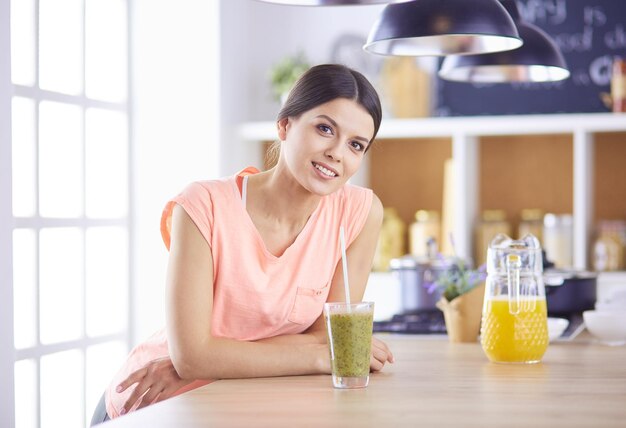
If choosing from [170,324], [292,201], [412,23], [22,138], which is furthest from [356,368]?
[22,138]

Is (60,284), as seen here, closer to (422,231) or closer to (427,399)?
(422,231)

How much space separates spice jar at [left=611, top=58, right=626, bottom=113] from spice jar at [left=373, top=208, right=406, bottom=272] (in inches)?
43.5

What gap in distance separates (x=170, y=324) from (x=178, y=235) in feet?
0.60

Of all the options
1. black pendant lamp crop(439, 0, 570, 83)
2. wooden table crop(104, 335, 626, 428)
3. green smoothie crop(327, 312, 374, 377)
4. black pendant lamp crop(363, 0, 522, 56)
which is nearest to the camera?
wooden table crop(104, 335, 626, 428)

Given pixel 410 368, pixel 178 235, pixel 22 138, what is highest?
pixel 22 138

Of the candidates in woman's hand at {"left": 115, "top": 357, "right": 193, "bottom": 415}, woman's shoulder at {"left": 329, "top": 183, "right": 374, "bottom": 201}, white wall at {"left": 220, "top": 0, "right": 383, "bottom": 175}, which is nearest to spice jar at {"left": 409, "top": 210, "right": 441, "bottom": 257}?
white wall at {"left": 220, "top": 0, "right": 383, "bottom": 175}

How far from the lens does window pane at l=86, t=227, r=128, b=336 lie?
3881 millimetres

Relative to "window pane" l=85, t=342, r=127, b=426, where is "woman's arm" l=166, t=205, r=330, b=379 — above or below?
above

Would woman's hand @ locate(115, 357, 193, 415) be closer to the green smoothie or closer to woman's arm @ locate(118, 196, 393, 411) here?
woman's arm @ locate(118, 196, 393, 411)

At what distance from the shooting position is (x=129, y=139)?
421 centimetres

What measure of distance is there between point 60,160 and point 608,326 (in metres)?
2.14

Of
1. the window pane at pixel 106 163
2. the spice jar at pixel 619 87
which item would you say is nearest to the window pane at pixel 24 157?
the window pane at pixel 106 163

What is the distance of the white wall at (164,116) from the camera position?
4180 mm

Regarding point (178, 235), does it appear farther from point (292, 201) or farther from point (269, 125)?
point (269, 125)
